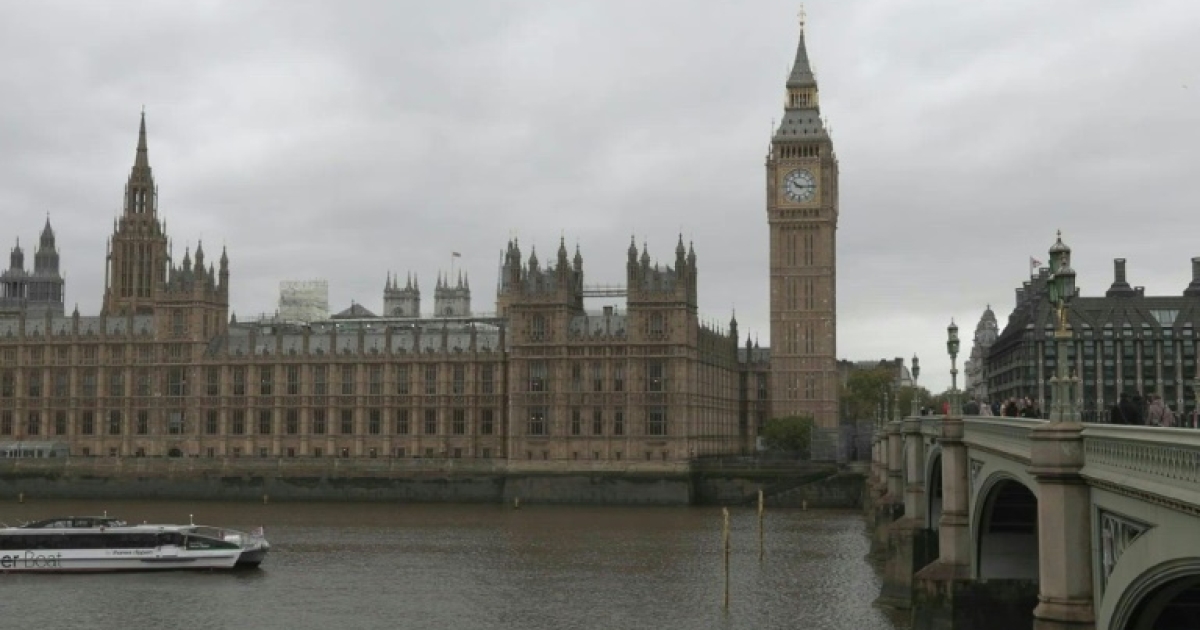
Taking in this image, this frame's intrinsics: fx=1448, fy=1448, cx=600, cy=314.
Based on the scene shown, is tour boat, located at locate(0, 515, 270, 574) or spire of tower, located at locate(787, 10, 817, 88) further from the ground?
spire of tower, located at locate(787, 10, 817, 88)

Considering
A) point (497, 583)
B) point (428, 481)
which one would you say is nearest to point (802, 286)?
point (428, 481)

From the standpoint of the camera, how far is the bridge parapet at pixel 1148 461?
62.2 feet

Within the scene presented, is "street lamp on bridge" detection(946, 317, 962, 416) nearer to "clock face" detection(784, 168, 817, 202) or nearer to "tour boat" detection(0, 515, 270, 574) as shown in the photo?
"tour boat" detection(0, 515, 270, 574)

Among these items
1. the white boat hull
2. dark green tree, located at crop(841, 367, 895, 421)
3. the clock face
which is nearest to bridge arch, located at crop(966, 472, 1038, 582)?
the white boat hull

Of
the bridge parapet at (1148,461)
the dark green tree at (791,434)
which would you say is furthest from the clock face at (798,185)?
the bridge parapet at (1148,461)

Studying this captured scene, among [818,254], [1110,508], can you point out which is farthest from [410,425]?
[1110,508]

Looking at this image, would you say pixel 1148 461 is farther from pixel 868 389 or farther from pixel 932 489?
pixel 868 389

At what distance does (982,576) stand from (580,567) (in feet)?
119

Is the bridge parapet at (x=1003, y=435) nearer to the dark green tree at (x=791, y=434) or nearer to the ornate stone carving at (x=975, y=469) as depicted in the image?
the ornate stone carving at (x=975, y=469)

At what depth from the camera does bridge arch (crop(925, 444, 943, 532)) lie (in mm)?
58394

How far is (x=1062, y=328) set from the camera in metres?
25.3

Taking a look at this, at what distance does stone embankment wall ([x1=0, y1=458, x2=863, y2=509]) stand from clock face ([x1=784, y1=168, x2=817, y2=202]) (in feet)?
130

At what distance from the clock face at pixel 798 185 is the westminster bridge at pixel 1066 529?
113 meters

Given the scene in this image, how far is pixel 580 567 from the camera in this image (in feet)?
251
